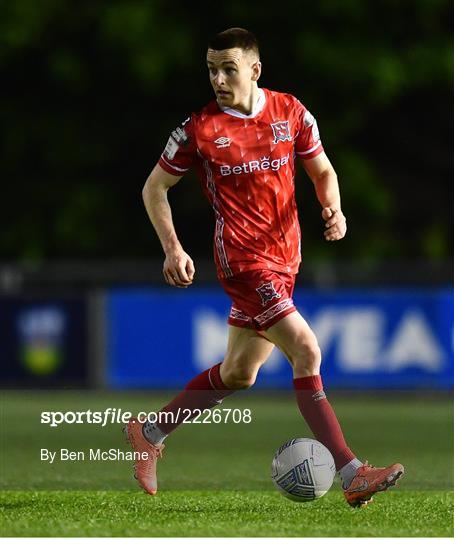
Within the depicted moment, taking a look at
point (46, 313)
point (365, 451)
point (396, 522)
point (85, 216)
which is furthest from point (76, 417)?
point (85, 216)

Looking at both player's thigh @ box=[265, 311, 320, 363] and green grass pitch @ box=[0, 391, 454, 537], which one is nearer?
green grass pitch @ box=[0, 391, 454, 537]

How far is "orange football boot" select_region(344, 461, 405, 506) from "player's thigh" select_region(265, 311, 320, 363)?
0.58m

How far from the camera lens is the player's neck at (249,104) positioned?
23.0 ft

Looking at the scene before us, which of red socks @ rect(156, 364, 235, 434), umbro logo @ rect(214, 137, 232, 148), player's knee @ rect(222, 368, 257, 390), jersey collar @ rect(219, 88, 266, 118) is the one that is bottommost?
red socks @ rect(156, 364, 235, 434)

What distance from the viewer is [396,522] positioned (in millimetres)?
6402

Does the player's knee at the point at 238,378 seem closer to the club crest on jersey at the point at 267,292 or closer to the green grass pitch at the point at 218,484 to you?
the club crest on jersey at the point at 267,292

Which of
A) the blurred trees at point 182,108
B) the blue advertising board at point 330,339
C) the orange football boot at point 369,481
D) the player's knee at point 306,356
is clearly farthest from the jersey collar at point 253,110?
the blurred trees at point 182,108

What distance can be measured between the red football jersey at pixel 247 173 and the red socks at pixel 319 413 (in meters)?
0.54

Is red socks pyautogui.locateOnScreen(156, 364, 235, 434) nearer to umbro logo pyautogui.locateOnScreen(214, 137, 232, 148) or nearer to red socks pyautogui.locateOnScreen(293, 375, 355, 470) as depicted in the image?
red socks pyautogui.locateOnScreen(293, 375, 355, 470)

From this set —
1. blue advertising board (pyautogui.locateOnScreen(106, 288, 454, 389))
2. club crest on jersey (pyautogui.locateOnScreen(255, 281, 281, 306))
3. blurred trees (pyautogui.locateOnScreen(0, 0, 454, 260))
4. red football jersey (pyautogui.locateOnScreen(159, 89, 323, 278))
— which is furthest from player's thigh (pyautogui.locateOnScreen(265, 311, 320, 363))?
blurred trees (pyautogui.locateOnScreen(0, 0, 454, 260))

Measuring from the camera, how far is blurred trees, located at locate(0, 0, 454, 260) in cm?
2197

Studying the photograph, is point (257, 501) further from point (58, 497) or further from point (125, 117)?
point (125, 117)

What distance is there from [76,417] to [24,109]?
12006 millimetres

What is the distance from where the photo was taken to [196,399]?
7309mm
